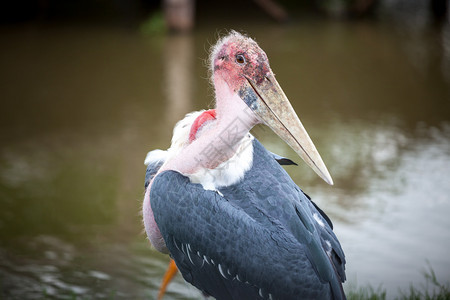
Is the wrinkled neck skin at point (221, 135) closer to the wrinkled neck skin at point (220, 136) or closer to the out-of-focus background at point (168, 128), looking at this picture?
the wrinkled neck skin at point (220, 136)

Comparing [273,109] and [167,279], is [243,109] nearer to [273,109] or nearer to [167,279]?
[273,109]

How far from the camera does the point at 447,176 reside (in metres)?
4.94

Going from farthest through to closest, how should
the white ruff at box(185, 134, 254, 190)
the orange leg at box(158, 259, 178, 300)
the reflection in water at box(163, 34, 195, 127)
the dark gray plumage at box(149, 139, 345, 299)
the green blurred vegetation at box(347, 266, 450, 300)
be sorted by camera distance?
the reflection in water at box(163, 34, 195, 127), the orange leg at box(158, 259, 178, 300), the green blurred vegetation at box(347, 266, 450, 300), the white ruff at box(185, 134, 254, 190), the dark gray plumage at box(149, 139, 345, 299)

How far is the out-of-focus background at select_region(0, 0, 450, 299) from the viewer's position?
12.7 ft

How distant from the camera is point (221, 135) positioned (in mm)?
2361

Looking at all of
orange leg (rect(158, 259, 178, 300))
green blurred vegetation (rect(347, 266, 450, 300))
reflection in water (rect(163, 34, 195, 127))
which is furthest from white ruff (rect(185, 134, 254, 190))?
reflection in water (rect(163, 34, 195, 127))

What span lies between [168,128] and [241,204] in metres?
3.58

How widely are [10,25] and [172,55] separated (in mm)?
3258

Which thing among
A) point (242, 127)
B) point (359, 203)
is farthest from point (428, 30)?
point (242, 127)

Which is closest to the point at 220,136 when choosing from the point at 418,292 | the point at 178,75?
the point at 418,292

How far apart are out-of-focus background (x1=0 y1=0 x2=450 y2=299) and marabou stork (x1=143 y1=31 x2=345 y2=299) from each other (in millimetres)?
310

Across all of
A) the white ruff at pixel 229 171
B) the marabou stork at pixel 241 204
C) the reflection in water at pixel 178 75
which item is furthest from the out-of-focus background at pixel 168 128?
the marabou stork at pixel 241 204

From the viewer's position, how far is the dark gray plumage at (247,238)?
2.29 meters

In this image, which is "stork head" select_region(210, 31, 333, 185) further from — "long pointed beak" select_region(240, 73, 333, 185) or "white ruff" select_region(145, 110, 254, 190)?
"white ruff" select_region(145, 110, 254, 190)
